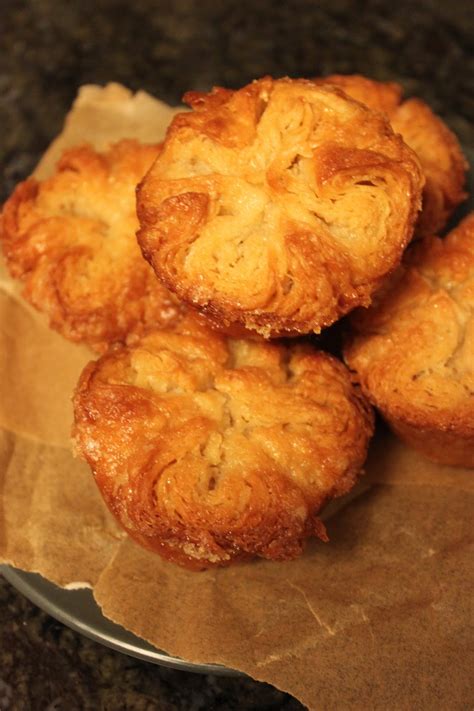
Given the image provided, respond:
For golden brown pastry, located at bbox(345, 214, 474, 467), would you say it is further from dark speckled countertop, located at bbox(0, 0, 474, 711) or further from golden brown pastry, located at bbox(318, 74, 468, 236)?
dark speckled countertop, located at bbox(0, 0, 474, 711)

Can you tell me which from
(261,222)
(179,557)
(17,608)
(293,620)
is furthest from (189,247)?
(17,608)

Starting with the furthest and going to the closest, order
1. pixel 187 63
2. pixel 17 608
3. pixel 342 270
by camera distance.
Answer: pixel 187 63
pixel 17 608
pixel 342 270

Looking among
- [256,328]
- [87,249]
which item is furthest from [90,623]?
[87,249]

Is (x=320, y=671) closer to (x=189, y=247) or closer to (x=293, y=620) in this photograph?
(x=293, y=620)

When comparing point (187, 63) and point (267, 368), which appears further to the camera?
point (187, 63)

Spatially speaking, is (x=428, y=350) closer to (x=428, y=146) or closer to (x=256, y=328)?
(x=256, y=328)

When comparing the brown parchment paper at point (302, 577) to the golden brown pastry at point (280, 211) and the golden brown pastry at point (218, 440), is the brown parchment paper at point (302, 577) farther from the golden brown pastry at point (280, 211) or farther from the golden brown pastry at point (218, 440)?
the golden brown pastry at point (280, 211)

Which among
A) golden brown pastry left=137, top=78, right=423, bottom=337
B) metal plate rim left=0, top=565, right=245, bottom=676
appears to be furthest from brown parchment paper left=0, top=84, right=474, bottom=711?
golden brown pastry left=137, top=78, right=423, bottom=337
